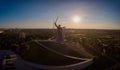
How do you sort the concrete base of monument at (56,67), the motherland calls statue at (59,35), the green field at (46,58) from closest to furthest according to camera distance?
the concrete base of monument at (56,67) < the green field at (46,58) < the motherland calls statue at (59,35)

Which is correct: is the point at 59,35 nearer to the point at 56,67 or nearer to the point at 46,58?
the point at 46,58

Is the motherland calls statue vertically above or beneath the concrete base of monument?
above

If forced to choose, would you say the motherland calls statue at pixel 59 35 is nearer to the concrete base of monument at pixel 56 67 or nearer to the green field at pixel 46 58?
the green field at pixel 46 58

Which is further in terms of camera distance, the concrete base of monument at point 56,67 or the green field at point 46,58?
the green field at point 46,58

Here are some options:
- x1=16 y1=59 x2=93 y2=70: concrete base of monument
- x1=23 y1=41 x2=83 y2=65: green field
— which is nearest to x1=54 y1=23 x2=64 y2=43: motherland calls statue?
x1=23 y1=41 x2=83 y2=65: green field

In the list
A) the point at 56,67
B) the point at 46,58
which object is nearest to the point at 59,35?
the point at 46,58

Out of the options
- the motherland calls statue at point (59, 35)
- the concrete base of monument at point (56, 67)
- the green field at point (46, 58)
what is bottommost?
the concrete base of monument at point (56, 67)

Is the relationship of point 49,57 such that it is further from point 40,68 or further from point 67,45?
point 67,45

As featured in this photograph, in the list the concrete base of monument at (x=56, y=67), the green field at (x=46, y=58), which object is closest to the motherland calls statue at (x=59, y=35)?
the green field at (x=46, y=58)

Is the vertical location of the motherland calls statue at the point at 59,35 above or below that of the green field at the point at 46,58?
above

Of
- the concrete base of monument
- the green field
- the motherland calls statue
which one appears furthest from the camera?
the motherland calls statue

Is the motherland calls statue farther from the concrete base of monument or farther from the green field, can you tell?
the concrete base of monument

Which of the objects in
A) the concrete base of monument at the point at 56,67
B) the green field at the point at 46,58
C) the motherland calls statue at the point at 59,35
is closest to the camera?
the concrete base of monument at the point at 56,67
